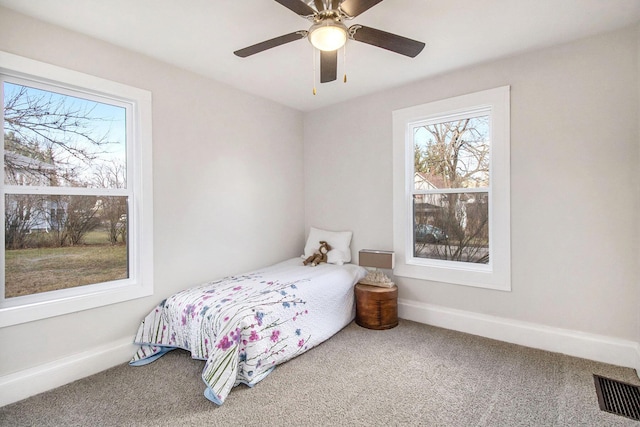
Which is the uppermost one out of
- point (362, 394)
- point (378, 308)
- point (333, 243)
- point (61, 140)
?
point (61, 140)

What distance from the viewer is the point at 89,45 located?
240cm

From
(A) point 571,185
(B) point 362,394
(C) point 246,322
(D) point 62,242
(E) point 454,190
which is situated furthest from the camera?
(E) point 454,190

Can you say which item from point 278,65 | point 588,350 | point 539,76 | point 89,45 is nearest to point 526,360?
point 588,350

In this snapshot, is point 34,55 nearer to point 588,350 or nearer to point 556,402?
point 556,402

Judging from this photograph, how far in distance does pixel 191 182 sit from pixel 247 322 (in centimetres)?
155

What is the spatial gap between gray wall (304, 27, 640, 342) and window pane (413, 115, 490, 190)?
30 cm

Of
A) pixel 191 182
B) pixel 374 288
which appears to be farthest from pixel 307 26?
pixel 374 288

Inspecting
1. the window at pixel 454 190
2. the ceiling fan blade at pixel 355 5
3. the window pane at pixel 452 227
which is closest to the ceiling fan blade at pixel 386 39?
the ceiling fan blade at pixel 355 5

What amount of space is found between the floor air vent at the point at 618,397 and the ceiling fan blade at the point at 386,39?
8.23 ft

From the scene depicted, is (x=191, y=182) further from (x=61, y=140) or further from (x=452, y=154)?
(x=452, y=154)

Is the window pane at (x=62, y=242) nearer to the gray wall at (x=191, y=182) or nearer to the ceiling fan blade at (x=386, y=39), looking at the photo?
the gray wall at (x=191, y=182)

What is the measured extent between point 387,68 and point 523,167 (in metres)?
1.54

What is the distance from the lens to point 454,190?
3.23 metres

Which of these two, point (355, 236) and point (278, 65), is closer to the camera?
point (278, 65)
